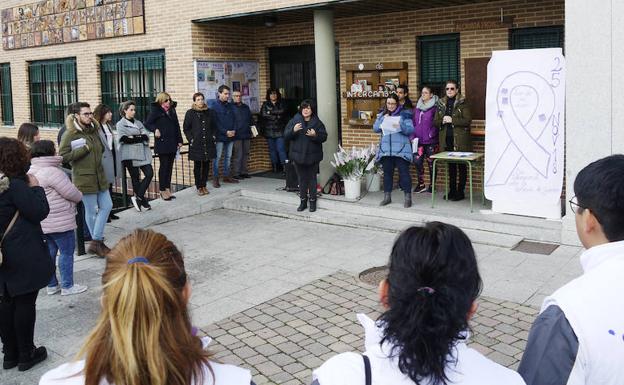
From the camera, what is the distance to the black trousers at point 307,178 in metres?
10.2

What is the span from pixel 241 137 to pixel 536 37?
209 inches

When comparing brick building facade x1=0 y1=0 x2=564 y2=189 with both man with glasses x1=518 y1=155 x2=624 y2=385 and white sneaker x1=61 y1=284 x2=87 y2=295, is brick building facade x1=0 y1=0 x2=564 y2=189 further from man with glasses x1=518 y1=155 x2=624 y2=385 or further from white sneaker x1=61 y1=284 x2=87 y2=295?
man with glasses x1=518 y1=155 x2=624 y2=385

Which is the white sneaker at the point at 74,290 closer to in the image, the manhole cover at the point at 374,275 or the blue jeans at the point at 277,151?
the manhole cover at the point at 374,275

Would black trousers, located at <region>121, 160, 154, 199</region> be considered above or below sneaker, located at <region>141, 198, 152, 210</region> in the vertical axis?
above

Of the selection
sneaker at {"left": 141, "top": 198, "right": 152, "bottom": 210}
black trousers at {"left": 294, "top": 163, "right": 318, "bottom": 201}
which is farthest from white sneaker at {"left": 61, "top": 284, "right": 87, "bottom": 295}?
black trousers at {"left": 294, "top": 163, "right": 318, "bottom": 201}

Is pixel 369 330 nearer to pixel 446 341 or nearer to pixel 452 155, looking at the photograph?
pixel 446 341

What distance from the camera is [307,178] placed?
10.3 m

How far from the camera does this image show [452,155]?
9609 mm

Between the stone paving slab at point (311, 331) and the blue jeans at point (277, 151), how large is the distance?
19.9 feet

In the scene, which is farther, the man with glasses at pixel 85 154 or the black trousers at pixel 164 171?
the black trousers at pixel 164 171

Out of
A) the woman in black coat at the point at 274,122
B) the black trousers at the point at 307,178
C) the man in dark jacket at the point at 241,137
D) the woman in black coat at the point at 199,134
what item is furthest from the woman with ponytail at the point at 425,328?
the woman in black coat at the point at 274,122

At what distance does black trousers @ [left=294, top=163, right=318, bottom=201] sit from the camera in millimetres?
10234

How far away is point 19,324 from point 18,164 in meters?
1.25

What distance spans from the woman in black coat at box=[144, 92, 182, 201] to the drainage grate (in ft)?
19.1
